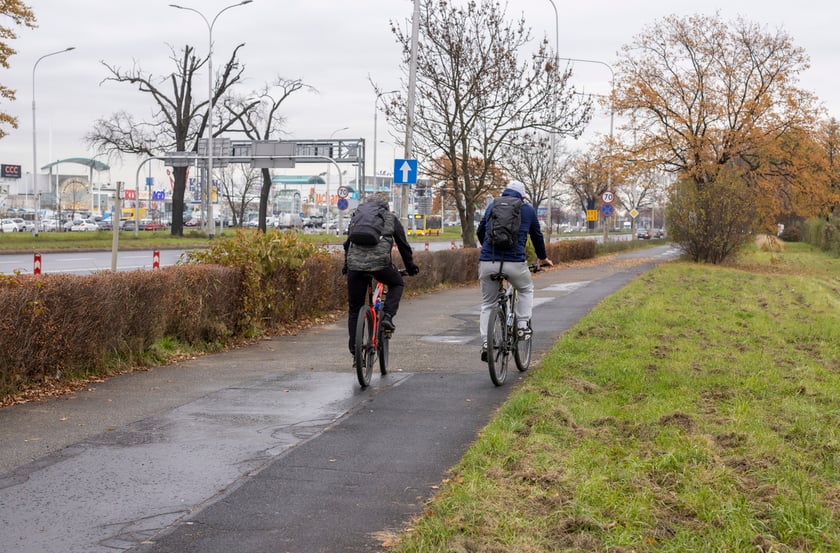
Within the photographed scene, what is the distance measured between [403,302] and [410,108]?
7.37 m

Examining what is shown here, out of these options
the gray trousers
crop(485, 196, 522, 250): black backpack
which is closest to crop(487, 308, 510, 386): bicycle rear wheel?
the gray trousers

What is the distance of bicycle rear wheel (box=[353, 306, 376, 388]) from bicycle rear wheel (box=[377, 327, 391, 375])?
11.1 inches

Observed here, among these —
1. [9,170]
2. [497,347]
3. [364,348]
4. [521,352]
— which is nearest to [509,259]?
[497,347]

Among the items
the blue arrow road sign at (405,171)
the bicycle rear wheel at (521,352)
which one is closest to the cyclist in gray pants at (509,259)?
the bicycle rear wheel at (521,352)

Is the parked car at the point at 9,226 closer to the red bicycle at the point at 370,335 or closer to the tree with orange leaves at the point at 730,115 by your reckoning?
the tree with orange leaves at the point at 730,115

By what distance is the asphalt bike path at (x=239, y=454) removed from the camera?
4.42 metres

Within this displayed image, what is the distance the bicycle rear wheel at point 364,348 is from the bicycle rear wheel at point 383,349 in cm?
28

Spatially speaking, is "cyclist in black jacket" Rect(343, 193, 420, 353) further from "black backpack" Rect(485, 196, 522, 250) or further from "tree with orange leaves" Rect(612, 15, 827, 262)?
"tree with orange leaves" Rect(612, 15, 827, 262)

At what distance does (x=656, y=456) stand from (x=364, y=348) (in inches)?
131

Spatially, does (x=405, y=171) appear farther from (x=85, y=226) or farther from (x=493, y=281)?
(x=85, y=226)

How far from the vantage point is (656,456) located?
5.61 m

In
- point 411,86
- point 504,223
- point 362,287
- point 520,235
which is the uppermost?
point 411,86

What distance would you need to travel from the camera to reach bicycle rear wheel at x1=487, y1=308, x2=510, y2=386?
323 inches

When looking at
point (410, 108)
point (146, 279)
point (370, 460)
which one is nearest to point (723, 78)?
point (410, 108)
